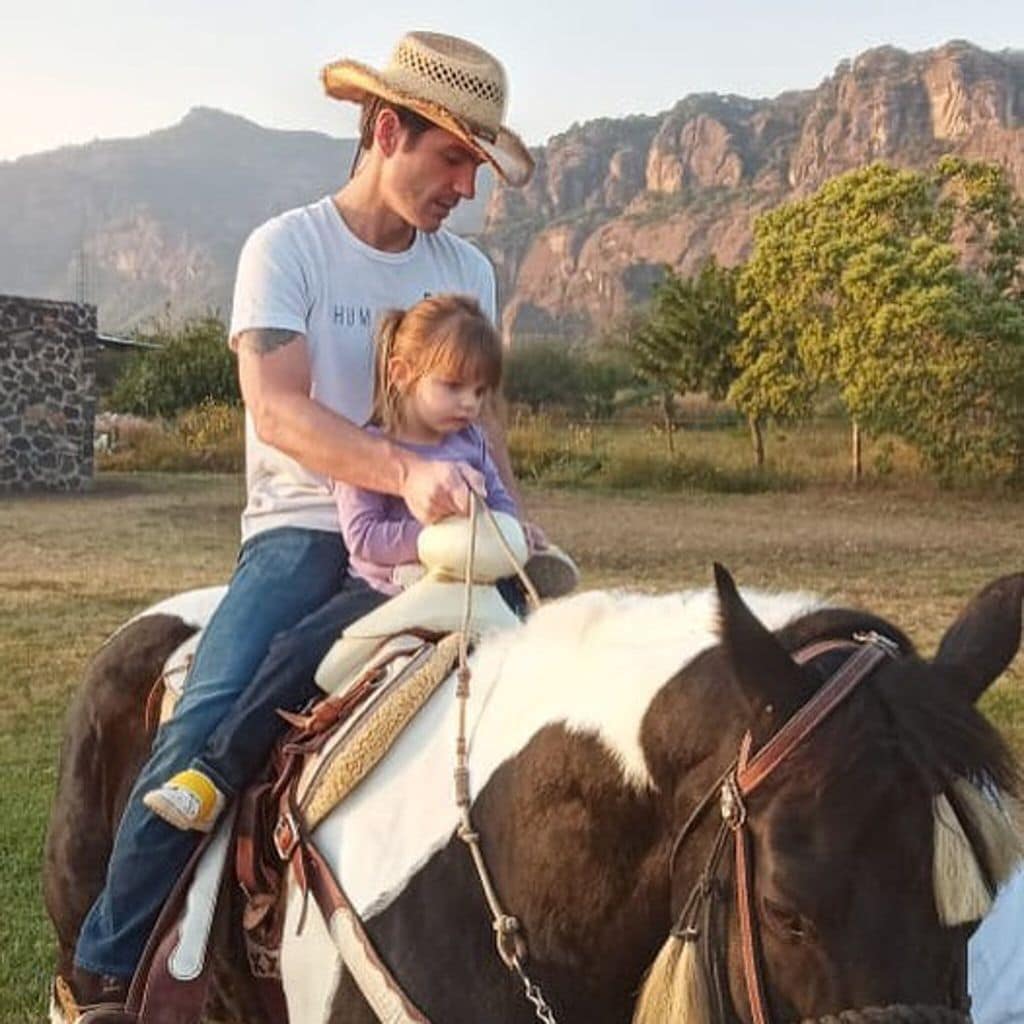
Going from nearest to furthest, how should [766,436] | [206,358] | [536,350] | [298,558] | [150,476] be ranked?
1. [298,558]
2. [150,476]
3. [766,436]
4. [206,358]
5. [536,350]

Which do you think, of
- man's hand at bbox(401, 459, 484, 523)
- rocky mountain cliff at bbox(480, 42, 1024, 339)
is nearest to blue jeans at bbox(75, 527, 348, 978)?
man's hand at bbox(401, 459, 484, 523)

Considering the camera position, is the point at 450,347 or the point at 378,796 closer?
the point at 378,796

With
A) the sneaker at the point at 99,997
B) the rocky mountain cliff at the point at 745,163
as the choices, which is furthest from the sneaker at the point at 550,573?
the rocky mountain cliff at the point at 745,163

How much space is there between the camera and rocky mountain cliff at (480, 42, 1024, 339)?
505 feet

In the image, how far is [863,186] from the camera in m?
25.7

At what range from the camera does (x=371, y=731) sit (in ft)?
7.98

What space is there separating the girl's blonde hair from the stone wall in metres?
23.2

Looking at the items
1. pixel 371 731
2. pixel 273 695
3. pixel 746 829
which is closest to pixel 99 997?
pixel 273 695

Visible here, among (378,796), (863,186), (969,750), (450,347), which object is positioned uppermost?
(863,186)

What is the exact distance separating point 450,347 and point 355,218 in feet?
1.90

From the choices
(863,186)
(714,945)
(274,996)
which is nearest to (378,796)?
(274,996)

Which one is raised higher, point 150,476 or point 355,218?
point 355,218

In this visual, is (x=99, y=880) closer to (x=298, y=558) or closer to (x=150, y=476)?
(x=298, y=558)

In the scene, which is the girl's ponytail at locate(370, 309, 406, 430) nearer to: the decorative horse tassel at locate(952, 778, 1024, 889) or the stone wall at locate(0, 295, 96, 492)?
the decorative horse tassel at locate(952, 778, 1024, 889)
